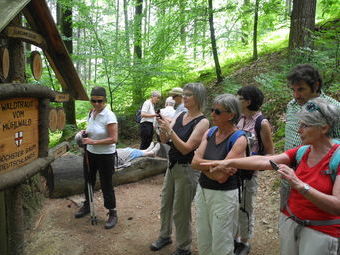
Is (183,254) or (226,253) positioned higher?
(226,253)

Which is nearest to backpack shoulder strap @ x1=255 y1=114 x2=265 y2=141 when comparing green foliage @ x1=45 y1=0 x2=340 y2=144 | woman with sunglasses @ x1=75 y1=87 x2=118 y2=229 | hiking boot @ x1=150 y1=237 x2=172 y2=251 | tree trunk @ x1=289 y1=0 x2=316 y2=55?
hiking boot @ x1=150 y1=237 x2=172 y2=251

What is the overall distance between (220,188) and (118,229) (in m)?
2.47

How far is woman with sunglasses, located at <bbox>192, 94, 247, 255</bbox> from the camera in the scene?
260cm

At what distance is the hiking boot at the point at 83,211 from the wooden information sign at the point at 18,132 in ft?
7.70

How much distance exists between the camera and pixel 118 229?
4.54 meters

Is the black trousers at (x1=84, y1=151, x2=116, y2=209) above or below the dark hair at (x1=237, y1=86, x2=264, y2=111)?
below

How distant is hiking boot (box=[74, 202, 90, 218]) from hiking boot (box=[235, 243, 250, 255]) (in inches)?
97.6

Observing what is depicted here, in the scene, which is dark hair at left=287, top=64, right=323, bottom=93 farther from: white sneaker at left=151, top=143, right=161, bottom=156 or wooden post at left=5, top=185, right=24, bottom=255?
white sneaker at left=151, top=143, right=161, bottom=156

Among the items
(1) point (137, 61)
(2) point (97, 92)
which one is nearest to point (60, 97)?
(2) point (97, 92)

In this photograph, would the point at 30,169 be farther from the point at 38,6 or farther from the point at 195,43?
the point at 195,43

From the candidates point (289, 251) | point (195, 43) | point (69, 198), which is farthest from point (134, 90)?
point (289, 251)

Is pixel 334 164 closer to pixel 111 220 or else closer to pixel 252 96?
pixel 252 96

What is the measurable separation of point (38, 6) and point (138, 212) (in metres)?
3.53

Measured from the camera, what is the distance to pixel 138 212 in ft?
17.0
